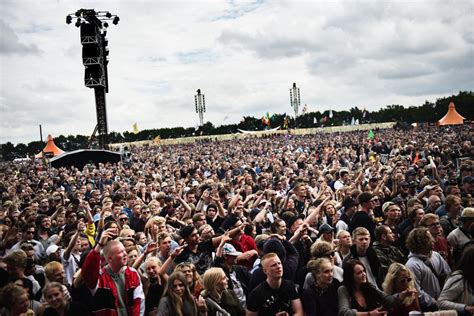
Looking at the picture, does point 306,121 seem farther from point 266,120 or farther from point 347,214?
point 347,214

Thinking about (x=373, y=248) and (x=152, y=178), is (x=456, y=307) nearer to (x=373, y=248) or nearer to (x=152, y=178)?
(x=373, y=248)

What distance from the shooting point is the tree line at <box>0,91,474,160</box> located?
73600 mm

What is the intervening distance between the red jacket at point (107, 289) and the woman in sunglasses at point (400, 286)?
2242 millimetres

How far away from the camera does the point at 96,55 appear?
33.8 meters

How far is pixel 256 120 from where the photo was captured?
93.6 m

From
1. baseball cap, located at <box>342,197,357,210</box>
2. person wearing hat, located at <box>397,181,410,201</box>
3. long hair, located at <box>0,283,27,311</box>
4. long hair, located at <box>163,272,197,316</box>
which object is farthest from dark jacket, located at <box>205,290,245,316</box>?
person wearing hat, located at <box>397,181,410,201</box>

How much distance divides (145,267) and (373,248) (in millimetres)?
2518

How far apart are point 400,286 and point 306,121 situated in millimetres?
96306

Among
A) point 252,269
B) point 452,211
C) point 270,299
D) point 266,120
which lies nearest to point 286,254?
point 252,269

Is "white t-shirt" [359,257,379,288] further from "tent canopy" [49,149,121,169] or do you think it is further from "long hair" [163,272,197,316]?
"tent canopy" [49,149,121,169]

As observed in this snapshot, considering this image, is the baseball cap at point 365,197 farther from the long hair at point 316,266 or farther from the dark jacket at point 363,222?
the long hair at point 316,266

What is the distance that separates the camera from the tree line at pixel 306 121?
73.6 meters

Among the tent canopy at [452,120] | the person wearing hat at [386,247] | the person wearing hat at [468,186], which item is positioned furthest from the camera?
the tent canopy at [452,120]

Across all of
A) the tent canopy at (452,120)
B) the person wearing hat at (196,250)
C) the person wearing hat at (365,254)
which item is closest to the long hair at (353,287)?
the person wearing hat at (365,254)
